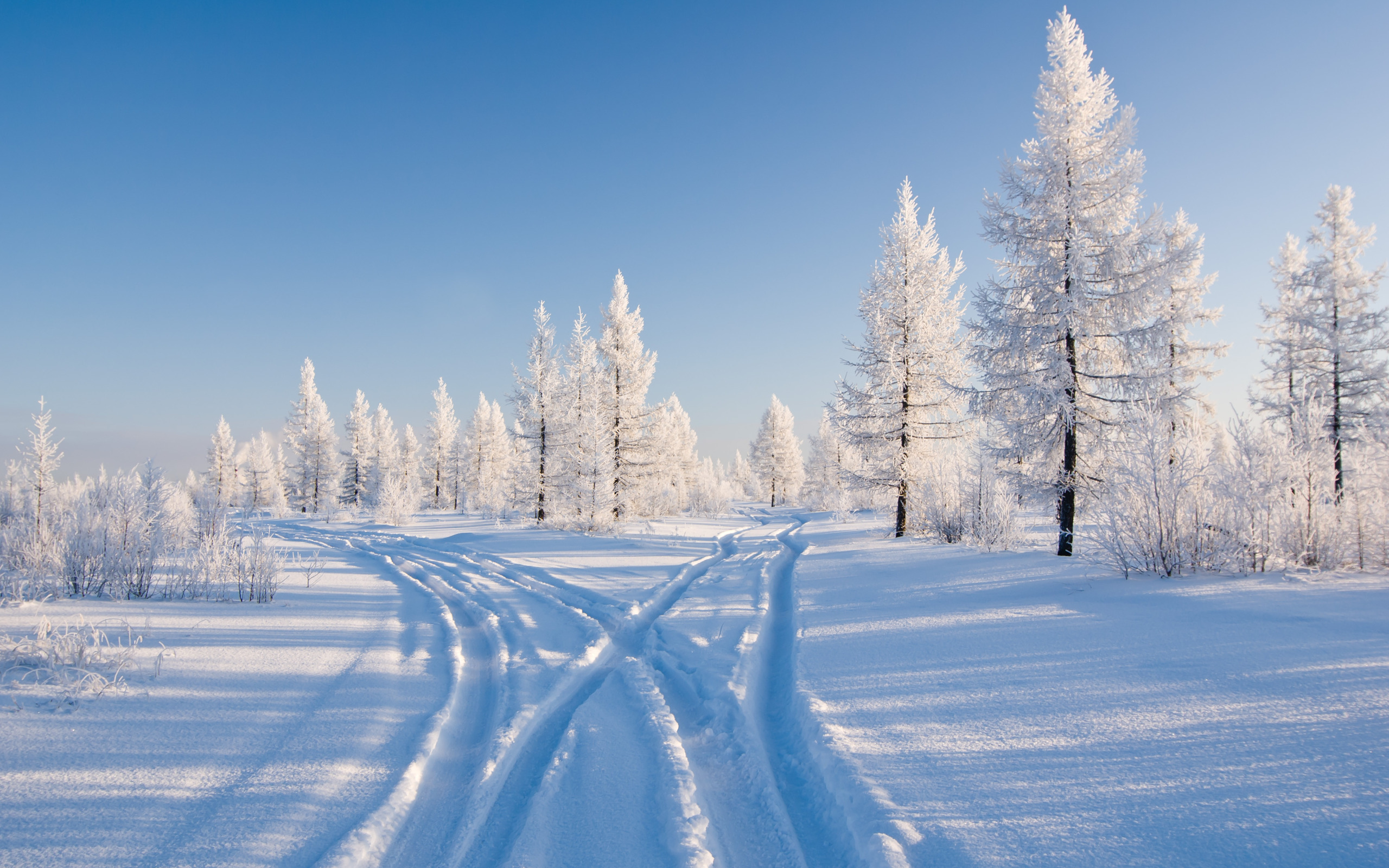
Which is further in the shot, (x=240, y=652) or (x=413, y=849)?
(x=240, y=652)

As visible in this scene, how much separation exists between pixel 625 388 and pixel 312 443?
3252 centimetres

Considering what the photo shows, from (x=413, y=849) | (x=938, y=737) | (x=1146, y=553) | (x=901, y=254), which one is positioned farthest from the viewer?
(x=901, y=254)

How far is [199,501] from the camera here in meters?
12.3

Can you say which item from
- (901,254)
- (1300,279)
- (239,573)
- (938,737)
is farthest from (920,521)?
(1300,279)

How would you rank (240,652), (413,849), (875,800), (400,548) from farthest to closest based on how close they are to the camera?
(400,548) < (240,652) < (875,800) < (413,849)

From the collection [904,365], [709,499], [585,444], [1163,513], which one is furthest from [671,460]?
[1163,513]

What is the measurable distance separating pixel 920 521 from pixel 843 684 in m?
13.9

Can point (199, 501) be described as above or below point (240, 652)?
above

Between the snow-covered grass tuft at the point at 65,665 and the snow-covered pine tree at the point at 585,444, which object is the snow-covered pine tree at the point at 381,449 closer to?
the snow-covered pine tree at the point at 585,444

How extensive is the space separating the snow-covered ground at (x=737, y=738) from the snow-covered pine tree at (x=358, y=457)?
44.6 metres

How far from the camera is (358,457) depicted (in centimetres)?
4716

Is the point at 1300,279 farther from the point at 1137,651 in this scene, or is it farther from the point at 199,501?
the point at 199,501

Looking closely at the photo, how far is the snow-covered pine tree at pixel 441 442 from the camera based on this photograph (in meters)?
49.8

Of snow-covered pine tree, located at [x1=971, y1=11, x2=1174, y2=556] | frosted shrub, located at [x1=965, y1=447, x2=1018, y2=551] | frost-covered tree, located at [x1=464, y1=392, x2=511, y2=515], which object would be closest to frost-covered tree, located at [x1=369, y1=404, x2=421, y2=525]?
frost-covered tree, located at [x1=464, y1=392, x2=511, y2=515]
